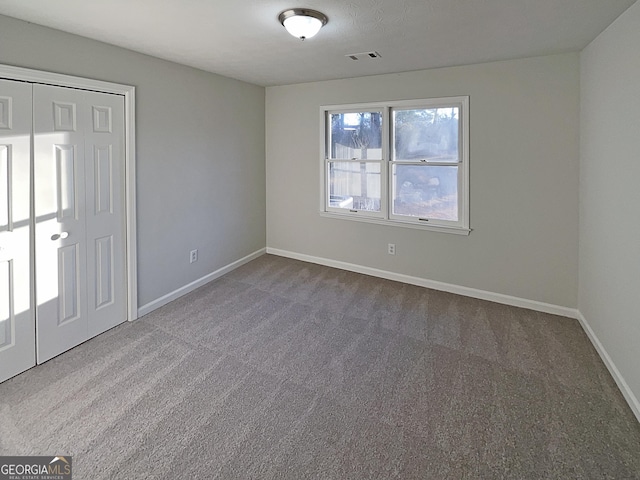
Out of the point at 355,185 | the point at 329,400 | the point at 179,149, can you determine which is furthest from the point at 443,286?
the point at 179,149

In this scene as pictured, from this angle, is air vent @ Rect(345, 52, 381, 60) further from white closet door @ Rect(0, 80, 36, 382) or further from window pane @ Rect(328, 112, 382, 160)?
white closet door @ Rect(0, 80, 36, 382)

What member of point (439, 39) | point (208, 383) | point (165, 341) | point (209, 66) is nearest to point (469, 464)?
point (208, 383)

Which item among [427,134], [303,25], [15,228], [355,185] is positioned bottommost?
[15,228]

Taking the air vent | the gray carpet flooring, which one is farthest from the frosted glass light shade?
the gray carpet flooring

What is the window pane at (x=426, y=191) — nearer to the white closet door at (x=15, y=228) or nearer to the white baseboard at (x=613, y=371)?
the white baseboard at (x=613, y=371)

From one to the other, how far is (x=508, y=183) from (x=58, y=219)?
156 inches

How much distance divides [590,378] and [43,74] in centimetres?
433

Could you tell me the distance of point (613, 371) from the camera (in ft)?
8.22

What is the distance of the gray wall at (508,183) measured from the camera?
3344mm

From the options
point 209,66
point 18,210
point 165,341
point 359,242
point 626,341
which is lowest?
point 165,341

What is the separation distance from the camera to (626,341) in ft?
7.66

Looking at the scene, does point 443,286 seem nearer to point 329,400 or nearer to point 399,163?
point 399,163

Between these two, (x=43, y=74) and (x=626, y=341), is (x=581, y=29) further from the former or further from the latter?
(x=43, y=74)

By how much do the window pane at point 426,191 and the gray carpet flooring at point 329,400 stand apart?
1166mm
